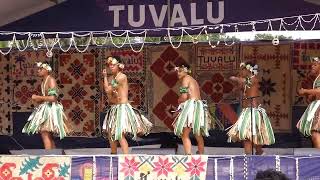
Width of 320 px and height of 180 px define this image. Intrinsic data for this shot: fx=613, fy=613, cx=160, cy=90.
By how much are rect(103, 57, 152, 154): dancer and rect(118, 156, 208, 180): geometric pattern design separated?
18.3 inches

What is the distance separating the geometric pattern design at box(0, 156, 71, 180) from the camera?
251 inches

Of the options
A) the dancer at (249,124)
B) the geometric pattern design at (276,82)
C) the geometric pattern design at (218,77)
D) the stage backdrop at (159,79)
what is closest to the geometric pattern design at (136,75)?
the stage backdrop at (159,79)

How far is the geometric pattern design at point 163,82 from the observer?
8500 mm

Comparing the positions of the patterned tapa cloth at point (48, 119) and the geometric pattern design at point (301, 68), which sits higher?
the geometric pattern design at point (301, 68)

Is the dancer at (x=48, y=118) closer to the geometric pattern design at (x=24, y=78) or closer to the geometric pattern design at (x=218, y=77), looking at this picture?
the geometric pattern design at (x=24, y=78)

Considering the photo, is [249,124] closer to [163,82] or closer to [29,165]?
[163,82]

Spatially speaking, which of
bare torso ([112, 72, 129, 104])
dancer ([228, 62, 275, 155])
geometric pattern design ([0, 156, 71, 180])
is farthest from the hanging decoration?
geometric pattern design ([0, 156, 71, 180])

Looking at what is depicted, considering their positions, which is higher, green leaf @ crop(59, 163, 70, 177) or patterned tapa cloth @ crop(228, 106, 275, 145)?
patterned tapa cloth @ crop(228, 106, 275, 145)

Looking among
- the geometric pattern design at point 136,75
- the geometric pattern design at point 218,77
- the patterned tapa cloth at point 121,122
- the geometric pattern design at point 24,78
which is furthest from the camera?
the geometric pattern design at point 24,78

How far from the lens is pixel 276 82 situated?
814 cm

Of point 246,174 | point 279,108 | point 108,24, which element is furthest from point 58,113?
point 279,108

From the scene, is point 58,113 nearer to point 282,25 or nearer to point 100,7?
point 100,7

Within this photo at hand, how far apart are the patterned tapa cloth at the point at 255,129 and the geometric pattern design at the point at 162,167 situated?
2.31ft

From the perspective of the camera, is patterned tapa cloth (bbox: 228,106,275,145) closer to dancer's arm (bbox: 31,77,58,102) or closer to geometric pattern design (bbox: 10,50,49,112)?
dancer's arm (bbox: 31,77,58,102)
